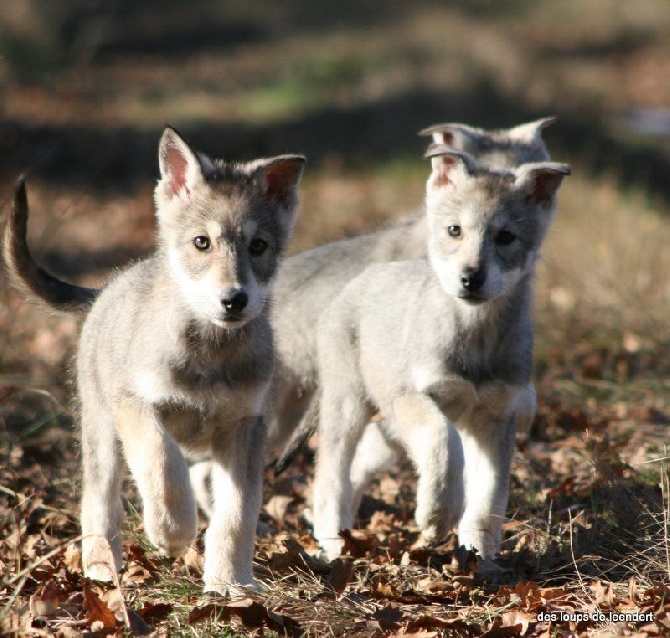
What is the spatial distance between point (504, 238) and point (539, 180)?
45 cm

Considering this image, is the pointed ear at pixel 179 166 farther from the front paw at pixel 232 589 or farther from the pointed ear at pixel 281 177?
the front paw at pixel 232 589

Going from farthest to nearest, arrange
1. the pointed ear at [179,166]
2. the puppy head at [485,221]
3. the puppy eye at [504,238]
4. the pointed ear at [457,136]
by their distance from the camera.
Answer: the pointed ear at [457,136] → the puppy eye at [504,238] → the puppy head at [485,221] → the pointed ear at [179,166]

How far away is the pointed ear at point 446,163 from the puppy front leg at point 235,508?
1699 mm

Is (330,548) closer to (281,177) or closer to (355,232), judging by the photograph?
(281,177)

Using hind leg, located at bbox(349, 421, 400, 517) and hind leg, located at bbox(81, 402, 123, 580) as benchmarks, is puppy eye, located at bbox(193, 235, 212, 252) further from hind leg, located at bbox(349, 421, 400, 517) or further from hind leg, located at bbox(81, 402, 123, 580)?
hind leg, located at bbox(349, 421, 400, 517)

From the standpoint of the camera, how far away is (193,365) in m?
4.79

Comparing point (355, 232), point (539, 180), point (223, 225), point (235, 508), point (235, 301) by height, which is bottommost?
point (235, 508)

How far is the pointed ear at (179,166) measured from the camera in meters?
4.96

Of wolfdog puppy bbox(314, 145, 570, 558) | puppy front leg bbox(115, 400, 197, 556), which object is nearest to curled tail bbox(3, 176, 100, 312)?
puppy front leg bbox(115, 400, 197, 556)

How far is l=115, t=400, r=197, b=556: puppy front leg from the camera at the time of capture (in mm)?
4539

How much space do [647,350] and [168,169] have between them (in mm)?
4563

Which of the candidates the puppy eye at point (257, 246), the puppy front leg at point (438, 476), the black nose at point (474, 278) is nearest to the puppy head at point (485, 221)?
the black nose at point (474, 278)

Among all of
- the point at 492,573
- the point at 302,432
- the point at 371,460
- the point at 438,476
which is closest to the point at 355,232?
the point at 302,432

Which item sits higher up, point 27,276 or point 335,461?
point 27,276
